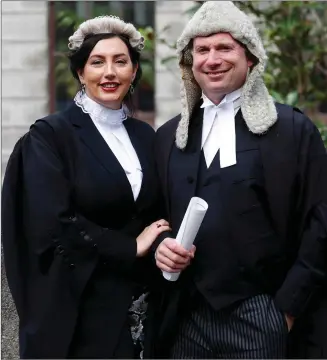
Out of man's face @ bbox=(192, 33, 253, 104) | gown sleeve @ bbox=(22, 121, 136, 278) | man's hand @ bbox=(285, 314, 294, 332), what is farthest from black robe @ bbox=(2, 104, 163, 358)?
man's hand @ bbox=(285, 314, 294, 332)

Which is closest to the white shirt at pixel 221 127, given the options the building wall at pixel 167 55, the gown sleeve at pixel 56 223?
the gown sleeve at pixel 56 223

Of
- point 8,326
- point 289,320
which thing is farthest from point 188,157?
point 8,326

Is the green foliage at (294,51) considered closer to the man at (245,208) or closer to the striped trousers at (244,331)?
the man at (245,208)

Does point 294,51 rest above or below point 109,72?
above

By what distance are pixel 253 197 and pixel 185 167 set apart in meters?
0.27

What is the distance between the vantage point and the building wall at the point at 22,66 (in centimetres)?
1001

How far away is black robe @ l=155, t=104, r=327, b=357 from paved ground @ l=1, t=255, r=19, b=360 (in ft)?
4.13

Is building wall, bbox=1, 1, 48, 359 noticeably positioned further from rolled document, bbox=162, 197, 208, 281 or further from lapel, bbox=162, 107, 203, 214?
rolled document, bbox=162, 197, 208, 281

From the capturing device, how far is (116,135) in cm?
303

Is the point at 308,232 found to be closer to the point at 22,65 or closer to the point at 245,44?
the point at 245,44

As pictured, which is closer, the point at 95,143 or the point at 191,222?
the point at 191,222

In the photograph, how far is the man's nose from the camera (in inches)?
107

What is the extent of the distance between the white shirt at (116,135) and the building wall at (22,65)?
271 inches

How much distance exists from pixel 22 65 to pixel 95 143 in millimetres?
7627
